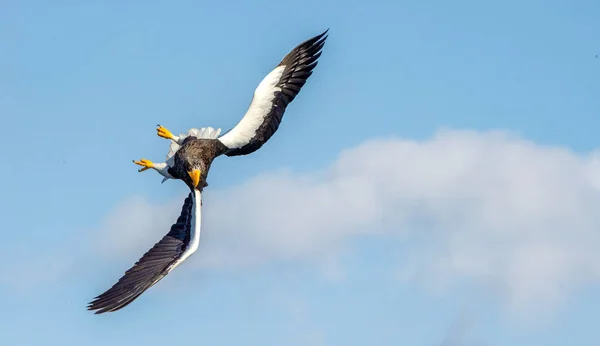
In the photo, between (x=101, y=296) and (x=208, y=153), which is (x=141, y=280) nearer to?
(x=101, y=296)

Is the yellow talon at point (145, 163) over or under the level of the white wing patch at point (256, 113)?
under

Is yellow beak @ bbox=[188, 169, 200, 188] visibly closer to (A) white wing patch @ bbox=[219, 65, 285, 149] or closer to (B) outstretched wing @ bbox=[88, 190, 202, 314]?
(B) outstretched wing @ bbox=[88, 190, 202, 314]

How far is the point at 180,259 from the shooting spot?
1313 inches

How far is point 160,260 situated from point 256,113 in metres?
4.72

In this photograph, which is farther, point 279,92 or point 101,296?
point 279,92

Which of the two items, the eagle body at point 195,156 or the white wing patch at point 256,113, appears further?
the white wing patch at point 256,113

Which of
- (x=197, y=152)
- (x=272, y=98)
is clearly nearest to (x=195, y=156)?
(x=197, y=152)

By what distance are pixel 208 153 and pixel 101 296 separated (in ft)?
14.6

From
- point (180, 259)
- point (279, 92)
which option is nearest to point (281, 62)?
point (279, 92)

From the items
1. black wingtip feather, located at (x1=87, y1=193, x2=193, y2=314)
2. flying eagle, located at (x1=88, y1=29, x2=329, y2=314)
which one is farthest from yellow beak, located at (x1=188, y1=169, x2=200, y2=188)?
black wingtip feather, located at (x1=87, y1=193, x2=193, y2=314)

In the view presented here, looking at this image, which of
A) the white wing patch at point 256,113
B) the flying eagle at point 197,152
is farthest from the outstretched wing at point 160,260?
the white wing patch at point 256,113

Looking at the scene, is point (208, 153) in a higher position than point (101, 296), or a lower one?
higher

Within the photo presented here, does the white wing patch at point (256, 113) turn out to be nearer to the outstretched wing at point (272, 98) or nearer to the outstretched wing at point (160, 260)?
the outstretched wing at point (272, 98)

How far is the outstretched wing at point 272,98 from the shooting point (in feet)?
115
